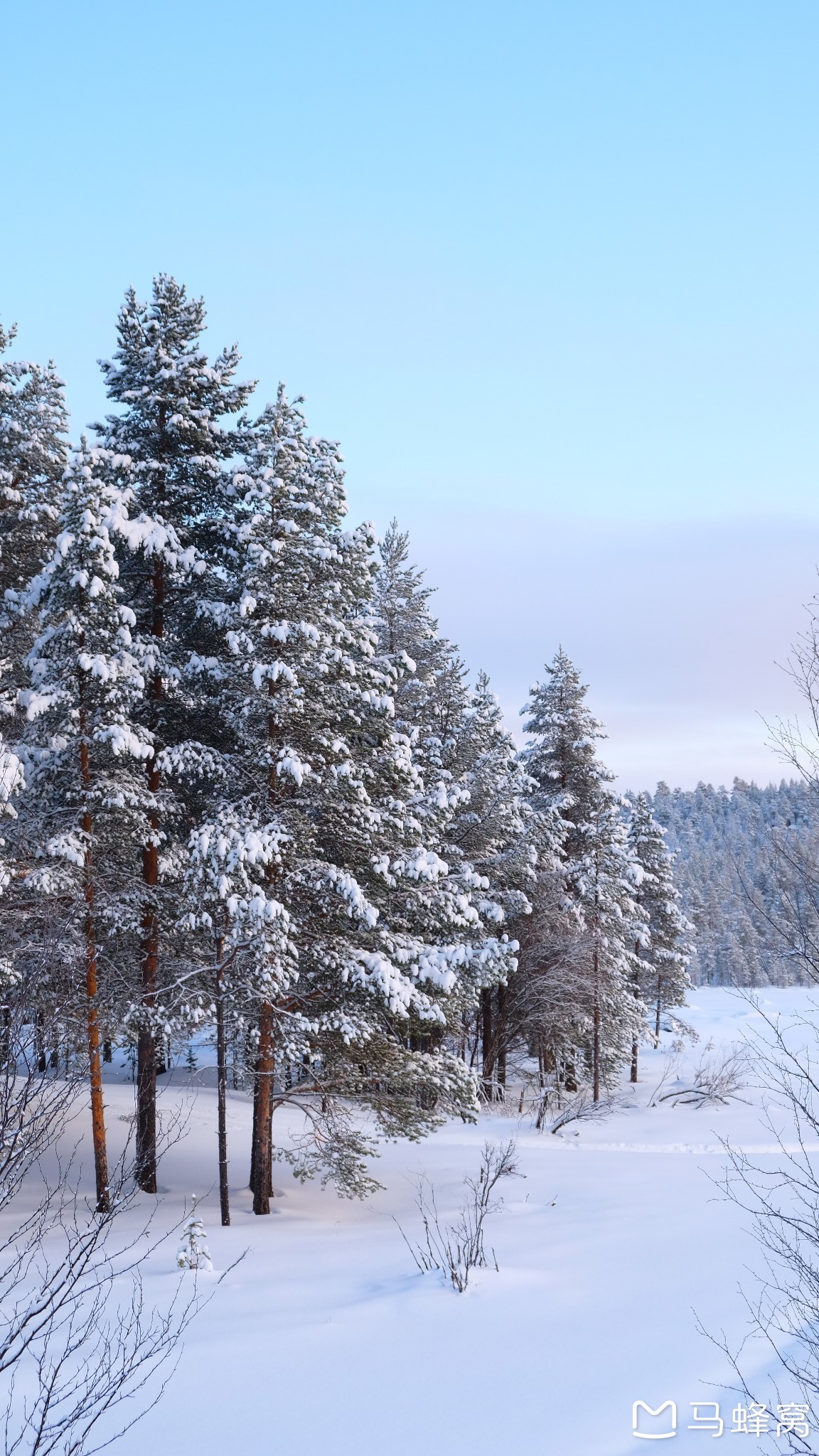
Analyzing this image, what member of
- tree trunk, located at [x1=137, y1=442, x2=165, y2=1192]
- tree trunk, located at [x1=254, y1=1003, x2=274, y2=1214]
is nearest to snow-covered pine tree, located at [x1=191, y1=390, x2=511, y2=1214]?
tree trunk, located at [x1=254, y1=1003, x2=274, y2=1214]

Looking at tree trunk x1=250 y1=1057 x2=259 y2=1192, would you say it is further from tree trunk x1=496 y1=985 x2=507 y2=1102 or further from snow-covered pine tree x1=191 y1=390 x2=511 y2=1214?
tree trunk x1=496 y1=985 x2=507 y2=1102

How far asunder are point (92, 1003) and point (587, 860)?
1637 cm

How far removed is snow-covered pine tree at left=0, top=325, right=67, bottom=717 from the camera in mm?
15375

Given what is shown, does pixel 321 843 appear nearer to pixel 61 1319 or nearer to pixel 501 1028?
pixel 61 1319

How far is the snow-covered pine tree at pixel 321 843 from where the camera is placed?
12375 mm

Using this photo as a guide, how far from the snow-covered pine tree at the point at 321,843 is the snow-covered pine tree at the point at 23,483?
418cm

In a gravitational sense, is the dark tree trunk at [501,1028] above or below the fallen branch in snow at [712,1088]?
above

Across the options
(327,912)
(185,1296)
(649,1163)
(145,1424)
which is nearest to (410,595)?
(327,912)

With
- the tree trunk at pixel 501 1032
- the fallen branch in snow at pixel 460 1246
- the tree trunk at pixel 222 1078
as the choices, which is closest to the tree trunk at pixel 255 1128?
the tree trunk at pixel 222 1078

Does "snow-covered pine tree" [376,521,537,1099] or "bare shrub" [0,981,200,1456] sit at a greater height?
"snow-covered pine tree" [376,521,537,1099]

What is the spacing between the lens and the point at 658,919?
3462 centimetres

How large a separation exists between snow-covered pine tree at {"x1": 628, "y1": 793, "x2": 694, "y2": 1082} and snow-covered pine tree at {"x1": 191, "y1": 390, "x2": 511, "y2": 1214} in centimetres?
2181

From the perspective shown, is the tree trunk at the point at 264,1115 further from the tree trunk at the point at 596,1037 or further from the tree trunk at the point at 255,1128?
the tree trunk at the point at 596,1037

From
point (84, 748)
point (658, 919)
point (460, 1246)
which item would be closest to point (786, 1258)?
point (460, 1246)
